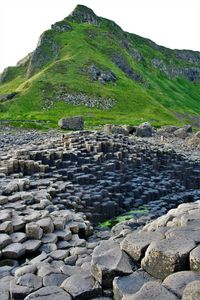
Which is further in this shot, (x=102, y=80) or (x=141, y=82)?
(x=141, y=82)

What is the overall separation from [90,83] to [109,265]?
78.5 m

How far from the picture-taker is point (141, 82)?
113250mm

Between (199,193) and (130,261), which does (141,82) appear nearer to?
(199,193)

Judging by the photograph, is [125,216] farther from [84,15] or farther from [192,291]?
[84,15]

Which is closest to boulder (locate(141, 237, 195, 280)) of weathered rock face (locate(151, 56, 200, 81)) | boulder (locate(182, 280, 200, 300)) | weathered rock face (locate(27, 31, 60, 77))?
boulder (locate(182, 280, 200, 300))

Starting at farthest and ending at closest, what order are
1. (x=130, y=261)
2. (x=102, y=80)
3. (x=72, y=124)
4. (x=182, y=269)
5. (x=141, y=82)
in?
1. (x=141, y=82)
2. (x=102, y=80)
3. (x=72, y=124)
4. (x=130, y=261)
5. (x=182, y=269)

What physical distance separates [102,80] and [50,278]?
83.5 m

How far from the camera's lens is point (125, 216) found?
52.5 feet

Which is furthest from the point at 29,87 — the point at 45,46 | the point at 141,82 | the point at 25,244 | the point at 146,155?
the point at 25,244

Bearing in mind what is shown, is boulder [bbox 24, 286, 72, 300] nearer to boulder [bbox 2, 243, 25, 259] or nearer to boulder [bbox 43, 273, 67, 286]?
boulder [bbox 43, 273, 67, 286]

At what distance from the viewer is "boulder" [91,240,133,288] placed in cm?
628

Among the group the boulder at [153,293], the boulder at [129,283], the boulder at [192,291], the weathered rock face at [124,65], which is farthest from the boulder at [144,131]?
the weathered rock face at [124,65]

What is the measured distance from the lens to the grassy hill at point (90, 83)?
7012 centimetres

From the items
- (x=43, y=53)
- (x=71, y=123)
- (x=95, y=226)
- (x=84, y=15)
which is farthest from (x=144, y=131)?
(x=84, y=15)
